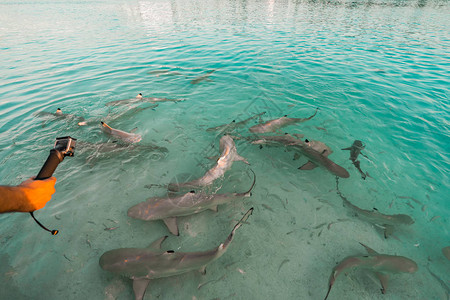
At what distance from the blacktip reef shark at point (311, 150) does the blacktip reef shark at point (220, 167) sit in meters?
1.31

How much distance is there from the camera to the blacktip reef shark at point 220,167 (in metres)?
6.11

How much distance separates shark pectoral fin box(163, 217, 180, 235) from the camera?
515 centimetres

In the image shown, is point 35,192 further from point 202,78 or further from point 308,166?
point 202,78

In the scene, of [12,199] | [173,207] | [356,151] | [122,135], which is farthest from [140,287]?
[356,151]

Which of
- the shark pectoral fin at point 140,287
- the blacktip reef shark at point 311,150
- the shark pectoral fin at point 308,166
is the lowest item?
the shark pectoral fin at point 140,287

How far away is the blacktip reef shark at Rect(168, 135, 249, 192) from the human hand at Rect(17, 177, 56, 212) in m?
3.07

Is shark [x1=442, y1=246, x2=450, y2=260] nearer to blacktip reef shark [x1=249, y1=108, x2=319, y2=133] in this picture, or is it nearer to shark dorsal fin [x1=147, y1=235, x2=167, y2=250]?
blacktip reef shark [x1=249, y1=108, x2=319, y2=133]

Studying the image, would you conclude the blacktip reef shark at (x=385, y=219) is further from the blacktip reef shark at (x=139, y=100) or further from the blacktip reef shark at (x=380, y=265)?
the blacktip reef shark at (x=139, y=100)

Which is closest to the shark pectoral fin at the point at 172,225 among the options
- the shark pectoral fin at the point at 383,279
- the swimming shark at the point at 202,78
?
the shark pectoral fin at the point at 383,279

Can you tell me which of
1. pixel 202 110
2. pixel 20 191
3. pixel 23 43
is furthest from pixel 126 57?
pixel 20 191

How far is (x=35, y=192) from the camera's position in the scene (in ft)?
10.6

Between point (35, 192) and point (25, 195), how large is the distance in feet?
0.40

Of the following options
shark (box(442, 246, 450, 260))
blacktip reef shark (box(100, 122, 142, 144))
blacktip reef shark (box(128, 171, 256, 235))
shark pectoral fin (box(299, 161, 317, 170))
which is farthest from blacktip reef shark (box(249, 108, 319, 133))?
shark (box(442, 246, 450, 260))

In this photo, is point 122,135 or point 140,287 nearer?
point 140,287
